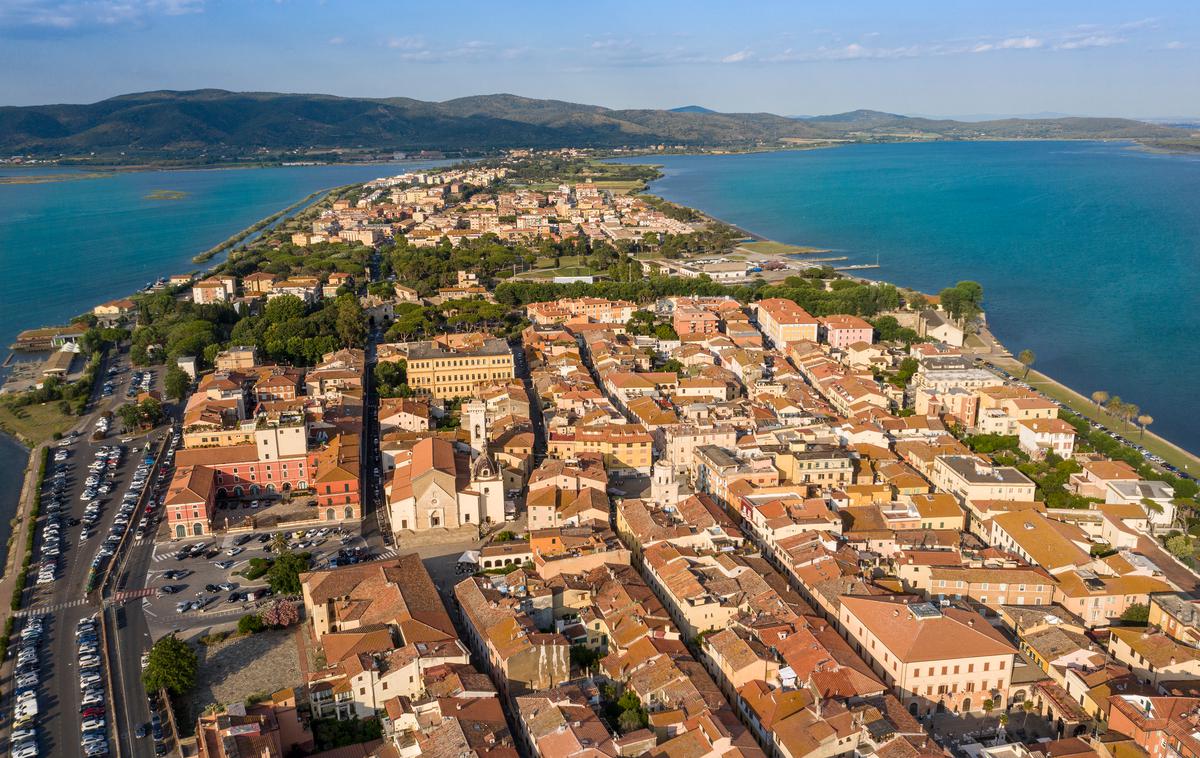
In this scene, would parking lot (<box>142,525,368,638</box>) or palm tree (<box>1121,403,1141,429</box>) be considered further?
palm tree (<box>1121,403,1141,429</box>)

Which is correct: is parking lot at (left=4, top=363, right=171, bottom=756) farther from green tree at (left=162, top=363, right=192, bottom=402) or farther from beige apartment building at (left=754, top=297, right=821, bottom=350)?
beige apartment building at (left=754, top=297, right=821, bottom=350)

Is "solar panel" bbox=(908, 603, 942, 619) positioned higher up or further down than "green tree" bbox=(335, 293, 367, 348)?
further down

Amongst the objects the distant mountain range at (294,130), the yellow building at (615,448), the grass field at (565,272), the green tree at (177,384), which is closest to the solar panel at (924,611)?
the yellow building at (615,448)

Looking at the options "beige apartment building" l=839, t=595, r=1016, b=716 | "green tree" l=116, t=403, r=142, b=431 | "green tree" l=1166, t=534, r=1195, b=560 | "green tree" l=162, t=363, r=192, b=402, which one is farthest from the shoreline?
"green tree" l=116, t=403, r=142, b=431

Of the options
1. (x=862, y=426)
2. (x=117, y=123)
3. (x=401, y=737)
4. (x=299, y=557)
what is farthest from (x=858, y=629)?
(x=117, y=123)

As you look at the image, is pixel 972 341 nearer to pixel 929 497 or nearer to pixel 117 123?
pixel 929 497

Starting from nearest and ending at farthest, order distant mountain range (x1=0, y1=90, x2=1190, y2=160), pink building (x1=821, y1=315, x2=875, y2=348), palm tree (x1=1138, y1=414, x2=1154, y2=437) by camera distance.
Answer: palm tree (x1=1138, y1=414, x2=1154, y2=437) < pink building (x1=821, y1=315, x2=875, y2=348) < distant mountain range (x1=0, y1=90, x2=1190, y2=160)

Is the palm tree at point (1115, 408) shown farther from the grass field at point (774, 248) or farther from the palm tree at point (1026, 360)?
the grass field at point (774, 248)
